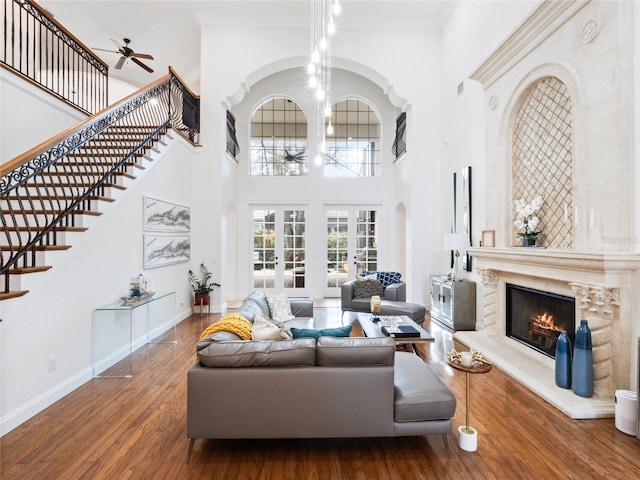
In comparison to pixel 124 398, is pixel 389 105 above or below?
above

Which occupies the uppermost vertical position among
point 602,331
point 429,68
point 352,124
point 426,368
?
point 429,68

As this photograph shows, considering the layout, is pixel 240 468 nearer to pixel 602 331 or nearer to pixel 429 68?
pixel 602 331

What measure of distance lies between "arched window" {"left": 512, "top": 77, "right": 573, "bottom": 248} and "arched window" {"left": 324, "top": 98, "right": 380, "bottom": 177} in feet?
15.3

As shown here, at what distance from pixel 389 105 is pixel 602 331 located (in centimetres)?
738

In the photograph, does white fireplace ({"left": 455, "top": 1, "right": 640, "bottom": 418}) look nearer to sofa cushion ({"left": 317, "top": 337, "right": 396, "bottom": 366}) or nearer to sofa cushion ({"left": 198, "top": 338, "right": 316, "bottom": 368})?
sofa cushion ({"left": 317, "top": 337, "right": 396, "bottom": 366})

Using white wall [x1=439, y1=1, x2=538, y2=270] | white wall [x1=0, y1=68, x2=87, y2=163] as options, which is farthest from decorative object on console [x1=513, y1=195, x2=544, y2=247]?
white wall [x1=0, y1=68, x2=87, y2=163]

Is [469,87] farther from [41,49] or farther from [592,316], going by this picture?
[41,49]

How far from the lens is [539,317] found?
4004 millimetres

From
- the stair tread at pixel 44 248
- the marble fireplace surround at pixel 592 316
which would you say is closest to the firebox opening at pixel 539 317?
the marble fireplace surround at pixel 592 316

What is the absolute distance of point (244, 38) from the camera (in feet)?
22.9

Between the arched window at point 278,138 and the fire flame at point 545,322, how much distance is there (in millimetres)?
6213

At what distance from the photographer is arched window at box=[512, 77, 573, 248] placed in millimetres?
3535

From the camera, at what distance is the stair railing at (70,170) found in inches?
117

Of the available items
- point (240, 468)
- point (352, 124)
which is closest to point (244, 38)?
point (352, 124)
